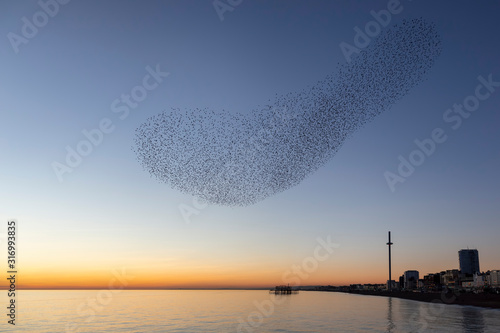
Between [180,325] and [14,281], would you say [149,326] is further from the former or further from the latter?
[14,281]

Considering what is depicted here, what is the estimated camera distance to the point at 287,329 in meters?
71.3

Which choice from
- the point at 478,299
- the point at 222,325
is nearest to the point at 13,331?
the point at 222,325

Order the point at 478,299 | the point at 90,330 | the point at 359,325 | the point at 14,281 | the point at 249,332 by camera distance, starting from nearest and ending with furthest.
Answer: the point at 14,281 → the point at 249,332 → the point at 90,330 → the point at 359,325 → the point at 478,299

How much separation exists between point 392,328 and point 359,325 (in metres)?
8.43

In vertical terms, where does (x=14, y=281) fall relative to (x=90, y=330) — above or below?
above

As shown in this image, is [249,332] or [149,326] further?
[149,326]

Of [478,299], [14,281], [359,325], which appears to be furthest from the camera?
[478,299]

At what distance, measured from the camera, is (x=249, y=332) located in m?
68.6

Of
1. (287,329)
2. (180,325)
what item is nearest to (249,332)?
(287,329)

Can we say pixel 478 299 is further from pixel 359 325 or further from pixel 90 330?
pixel 90 330

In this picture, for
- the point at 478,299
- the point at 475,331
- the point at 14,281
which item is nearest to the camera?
the point at 14,281

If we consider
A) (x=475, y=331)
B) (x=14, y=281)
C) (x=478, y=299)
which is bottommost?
(x=478, y=299)

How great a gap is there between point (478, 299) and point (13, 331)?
141745 mm

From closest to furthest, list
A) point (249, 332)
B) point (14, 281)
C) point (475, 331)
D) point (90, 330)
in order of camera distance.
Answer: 1. point (14, 281)
2. point (475, 331)
3. point (249, 332)
4. point (90, 330)
